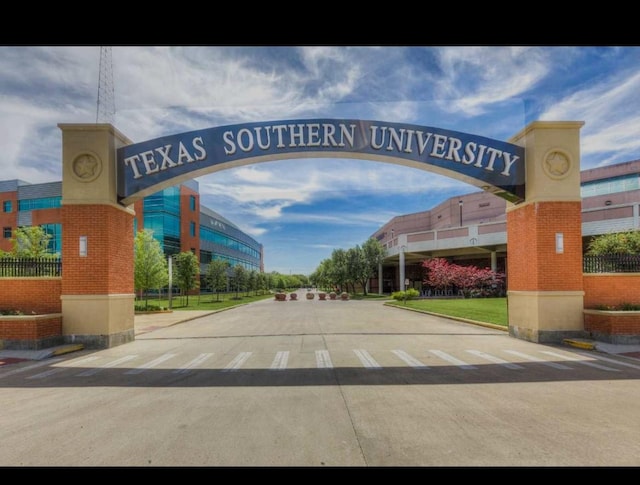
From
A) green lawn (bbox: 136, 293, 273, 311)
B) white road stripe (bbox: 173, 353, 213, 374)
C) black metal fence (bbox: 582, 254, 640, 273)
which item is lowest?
green lawn (bbox: 136, 293, 273, 311)

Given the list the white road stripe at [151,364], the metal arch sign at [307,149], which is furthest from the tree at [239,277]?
the white road stripe at [151,364]

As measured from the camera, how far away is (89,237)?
38.3 feet

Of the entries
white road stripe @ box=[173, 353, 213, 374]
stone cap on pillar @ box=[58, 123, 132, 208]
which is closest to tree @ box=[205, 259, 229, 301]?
stone cap on pillar @ box=[58, 123, 132, 208]

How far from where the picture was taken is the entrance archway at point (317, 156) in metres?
11.6

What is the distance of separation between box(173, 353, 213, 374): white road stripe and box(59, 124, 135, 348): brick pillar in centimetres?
346

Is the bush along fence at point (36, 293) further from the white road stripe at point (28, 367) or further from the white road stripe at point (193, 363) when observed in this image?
the white road stripe at point (193, 363)

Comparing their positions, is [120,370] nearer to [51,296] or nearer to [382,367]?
[51,296]

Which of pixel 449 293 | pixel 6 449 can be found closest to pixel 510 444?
pixel 6 449

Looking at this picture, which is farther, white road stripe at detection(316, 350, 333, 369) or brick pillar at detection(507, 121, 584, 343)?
A: brick pillar at detection(507, 121, 584, 343)

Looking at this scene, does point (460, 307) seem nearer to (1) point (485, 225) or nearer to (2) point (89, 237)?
(1) point (485, 225)

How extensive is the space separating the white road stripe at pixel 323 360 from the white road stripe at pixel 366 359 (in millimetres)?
806

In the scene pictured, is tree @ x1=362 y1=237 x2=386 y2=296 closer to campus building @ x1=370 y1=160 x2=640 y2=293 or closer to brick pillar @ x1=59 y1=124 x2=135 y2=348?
campus building @ x1=370 y1=160 x2=640 y2=293

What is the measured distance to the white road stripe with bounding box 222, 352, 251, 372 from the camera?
8.84m

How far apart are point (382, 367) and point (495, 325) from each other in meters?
9.23
